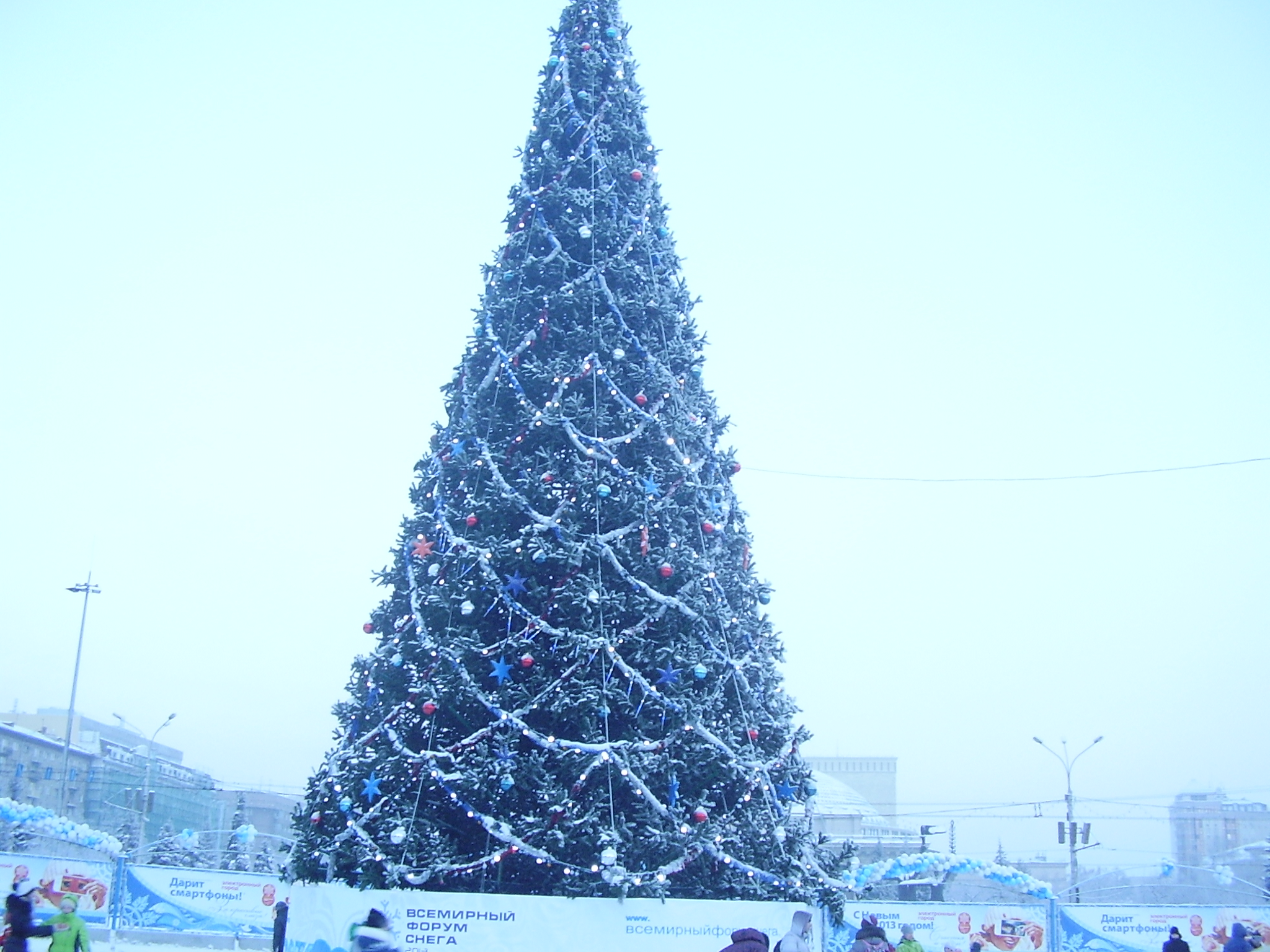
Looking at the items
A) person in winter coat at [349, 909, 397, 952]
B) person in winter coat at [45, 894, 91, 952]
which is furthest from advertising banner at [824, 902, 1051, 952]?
person in winter coat at [349, 909, 397, 952]

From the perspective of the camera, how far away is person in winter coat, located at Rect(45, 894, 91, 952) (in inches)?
441

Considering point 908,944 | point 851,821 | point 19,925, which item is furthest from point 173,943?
point 851,821

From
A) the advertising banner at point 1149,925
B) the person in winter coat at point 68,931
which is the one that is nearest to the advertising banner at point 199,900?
the person in winter coat at point 68,931

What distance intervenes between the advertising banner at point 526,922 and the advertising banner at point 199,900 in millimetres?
9014

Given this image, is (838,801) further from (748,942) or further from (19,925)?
(748,942)

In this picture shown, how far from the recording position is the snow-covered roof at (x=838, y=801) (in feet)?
264

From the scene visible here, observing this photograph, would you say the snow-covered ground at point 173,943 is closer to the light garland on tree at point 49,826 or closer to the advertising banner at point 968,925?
the light garland on tree at point 49,826

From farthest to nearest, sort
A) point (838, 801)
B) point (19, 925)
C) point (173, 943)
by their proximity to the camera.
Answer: point (838, 801) < point (173, 943) < point (19, 925)

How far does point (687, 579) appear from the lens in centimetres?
1325

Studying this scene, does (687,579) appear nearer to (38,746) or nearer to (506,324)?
(506,324)

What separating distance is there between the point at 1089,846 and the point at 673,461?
29361 millimetres

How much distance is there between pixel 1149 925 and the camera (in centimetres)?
1839

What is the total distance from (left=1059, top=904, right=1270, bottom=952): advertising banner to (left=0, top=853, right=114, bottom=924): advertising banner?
16.2 meters

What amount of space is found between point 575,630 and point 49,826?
18356mm
